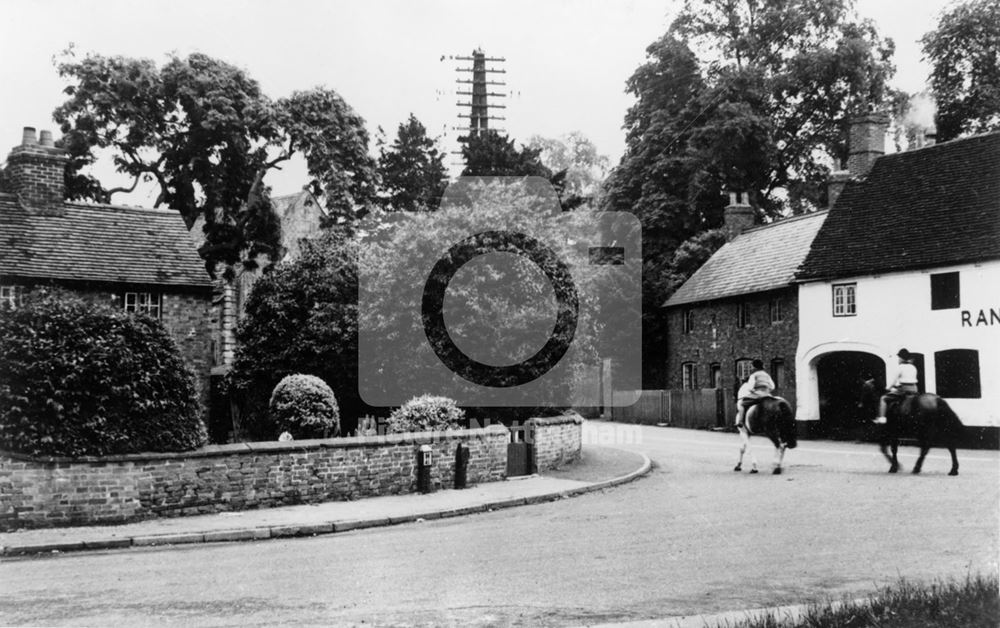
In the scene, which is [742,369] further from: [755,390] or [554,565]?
[554,565]

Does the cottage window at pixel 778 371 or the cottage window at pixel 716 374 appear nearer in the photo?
the cottage window at pixel 778 371

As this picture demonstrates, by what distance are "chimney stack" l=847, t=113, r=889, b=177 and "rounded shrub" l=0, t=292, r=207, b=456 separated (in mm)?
26320

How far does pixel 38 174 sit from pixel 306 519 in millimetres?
17555

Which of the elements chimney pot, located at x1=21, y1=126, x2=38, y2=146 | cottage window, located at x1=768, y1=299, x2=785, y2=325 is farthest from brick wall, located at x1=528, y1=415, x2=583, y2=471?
cottage window, located at x1=768, y1=299, x2=785, y2=325

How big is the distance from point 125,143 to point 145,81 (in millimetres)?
2350

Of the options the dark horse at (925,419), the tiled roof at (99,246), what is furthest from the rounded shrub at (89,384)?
the dark horse at (925,419)

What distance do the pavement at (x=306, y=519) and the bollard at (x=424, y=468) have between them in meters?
0.22

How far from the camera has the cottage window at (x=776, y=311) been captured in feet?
115

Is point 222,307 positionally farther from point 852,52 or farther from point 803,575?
point 803,575

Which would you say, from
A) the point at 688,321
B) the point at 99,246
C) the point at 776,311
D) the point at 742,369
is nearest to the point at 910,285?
the point at 776,311

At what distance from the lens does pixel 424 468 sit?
16.2 metres

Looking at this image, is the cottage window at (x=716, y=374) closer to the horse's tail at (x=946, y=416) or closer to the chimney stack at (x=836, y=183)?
the chimney stack at (x=836, y=183)

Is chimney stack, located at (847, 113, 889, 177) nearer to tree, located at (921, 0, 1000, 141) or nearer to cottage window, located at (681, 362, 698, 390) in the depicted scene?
tree, located at (921, 0, 1000, 141)

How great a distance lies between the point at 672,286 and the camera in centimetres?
4412
